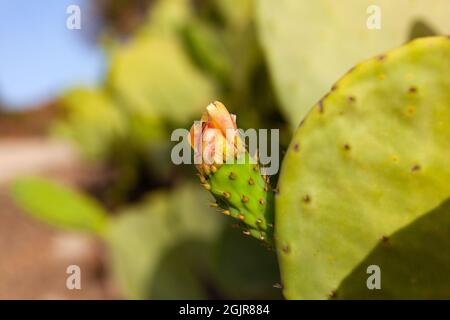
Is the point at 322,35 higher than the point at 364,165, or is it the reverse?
the point at 322,35

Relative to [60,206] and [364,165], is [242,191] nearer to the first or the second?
[364,165]

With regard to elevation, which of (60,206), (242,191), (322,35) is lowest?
(242,191)

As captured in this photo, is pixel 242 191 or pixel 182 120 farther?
pixel 182 120

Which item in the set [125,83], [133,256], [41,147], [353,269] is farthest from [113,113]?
[41,147]

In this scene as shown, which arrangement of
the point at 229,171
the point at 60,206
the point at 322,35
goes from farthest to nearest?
1. the point at 60,206
2. the point at 322,35
3. the point at 229,171

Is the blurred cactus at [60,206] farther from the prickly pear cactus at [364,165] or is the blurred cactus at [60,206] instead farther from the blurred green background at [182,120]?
the prickly pear cactus at [364,165]


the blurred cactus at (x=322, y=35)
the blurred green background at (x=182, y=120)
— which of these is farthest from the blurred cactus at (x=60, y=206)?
the blurred cactus at (x=322, y=35)

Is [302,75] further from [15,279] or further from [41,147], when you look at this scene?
[41,147]

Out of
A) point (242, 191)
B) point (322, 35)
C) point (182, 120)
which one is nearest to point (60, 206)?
point (182, 120)
